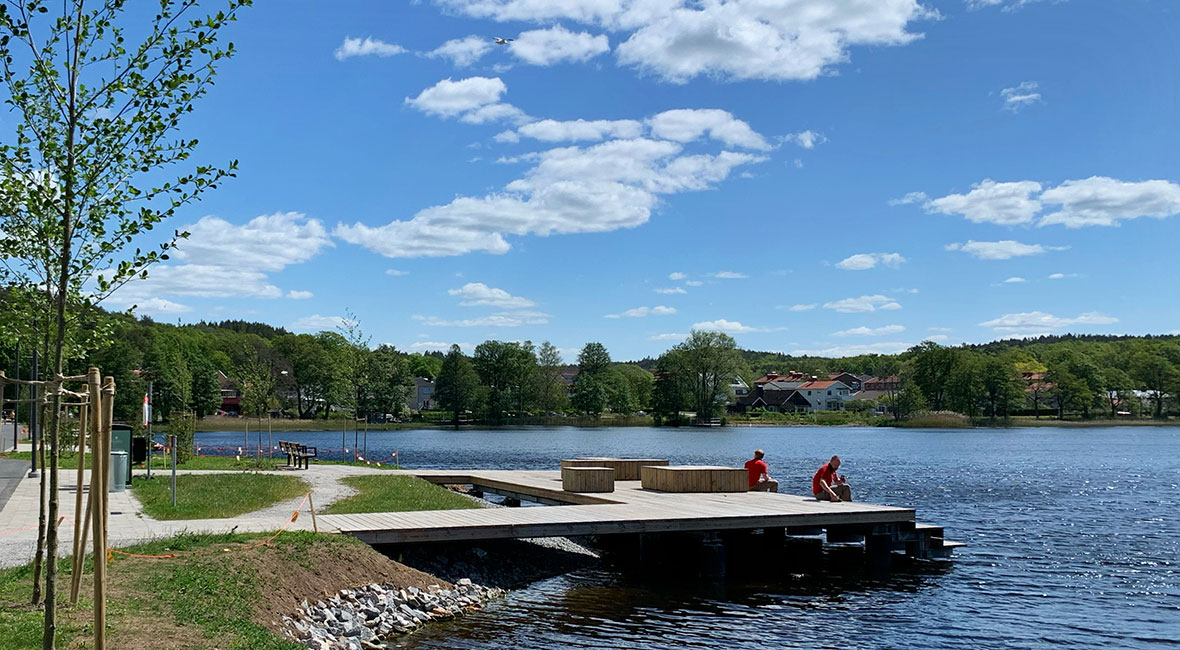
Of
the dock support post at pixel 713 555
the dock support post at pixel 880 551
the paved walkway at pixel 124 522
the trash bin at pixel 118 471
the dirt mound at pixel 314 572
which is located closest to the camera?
the dirt mound at pixel 314 572

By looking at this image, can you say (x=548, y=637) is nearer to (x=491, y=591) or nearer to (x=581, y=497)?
(x=491, y=591)

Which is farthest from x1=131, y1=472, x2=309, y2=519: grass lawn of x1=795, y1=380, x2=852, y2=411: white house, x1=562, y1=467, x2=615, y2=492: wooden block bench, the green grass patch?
x1=795, y1=380, x2=852, y2=411: white house

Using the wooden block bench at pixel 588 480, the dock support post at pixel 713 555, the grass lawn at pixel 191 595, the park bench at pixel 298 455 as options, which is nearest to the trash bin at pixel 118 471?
the park bench at pixel 298 455

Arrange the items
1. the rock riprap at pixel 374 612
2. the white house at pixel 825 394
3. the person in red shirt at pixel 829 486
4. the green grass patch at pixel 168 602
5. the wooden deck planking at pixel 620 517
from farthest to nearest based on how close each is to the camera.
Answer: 1. the white house at pixel 825 394
2. the person in red shirt at pixel 829 486
3. the wooden deck planking at pixel 620 517
4. the rock riprap at pixel 374 612
5. the green grass patch at pixel 168 602

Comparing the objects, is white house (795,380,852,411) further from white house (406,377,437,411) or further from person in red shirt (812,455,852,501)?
person in red shirt (812,455,852,501)

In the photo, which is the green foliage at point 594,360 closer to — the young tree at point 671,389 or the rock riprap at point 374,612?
the young tree at point 671,389

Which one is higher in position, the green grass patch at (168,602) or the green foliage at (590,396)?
the green foliage at (590,396)

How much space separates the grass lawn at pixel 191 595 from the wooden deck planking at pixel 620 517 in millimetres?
1464

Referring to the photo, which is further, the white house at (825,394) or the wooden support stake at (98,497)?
the white house at (825,394)

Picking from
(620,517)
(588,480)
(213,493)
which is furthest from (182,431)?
(620,517)

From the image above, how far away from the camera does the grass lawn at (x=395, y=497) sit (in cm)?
1895

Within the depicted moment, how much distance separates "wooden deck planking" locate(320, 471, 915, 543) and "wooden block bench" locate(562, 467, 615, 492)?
0.92ft

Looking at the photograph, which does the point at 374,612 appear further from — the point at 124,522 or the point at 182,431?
the point at 182,431

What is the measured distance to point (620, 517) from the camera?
17.1 meters
